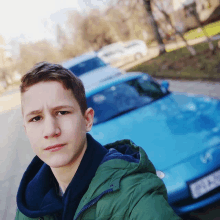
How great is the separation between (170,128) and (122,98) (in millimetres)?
1246

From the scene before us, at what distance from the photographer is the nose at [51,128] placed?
49.7 inches

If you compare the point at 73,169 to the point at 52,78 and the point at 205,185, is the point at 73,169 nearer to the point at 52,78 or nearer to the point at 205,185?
the point at 52,78

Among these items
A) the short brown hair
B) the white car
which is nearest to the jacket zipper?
the short brown hair

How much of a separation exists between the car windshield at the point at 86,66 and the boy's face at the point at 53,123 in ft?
25.7

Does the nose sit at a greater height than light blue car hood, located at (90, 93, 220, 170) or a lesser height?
greater

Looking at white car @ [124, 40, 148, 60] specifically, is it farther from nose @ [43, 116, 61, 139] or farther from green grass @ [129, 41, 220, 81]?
nose @ [43, 116, 61, 139]

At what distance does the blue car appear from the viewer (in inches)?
95.3

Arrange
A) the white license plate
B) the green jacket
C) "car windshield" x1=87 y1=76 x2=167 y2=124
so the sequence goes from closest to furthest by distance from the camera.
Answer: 1. the green jacket
2. the white license plate
3. "car windshield" x1=87 y1=76 x2=167 y2=124

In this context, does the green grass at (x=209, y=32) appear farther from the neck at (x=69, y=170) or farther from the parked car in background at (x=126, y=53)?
the neck at (x=69, y=170)

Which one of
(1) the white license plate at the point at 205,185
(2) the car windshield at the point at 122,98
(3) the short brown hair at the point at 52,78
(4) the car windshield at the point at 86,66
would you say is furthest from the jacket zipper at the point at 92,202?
(4) the car windshield at the point at 86,66

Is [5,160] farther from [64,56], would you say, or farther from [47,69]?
[64,56]

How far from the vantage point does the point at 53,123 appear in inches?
50.6

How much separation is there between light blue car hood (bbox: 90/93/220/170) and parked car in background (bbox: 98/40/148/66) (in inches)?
658

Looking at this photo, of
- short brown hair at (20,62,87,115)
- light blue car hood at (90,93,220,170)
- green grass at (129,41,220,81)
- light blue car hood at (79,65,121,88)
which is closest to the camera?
short brown hair at (20,62,87,115)
